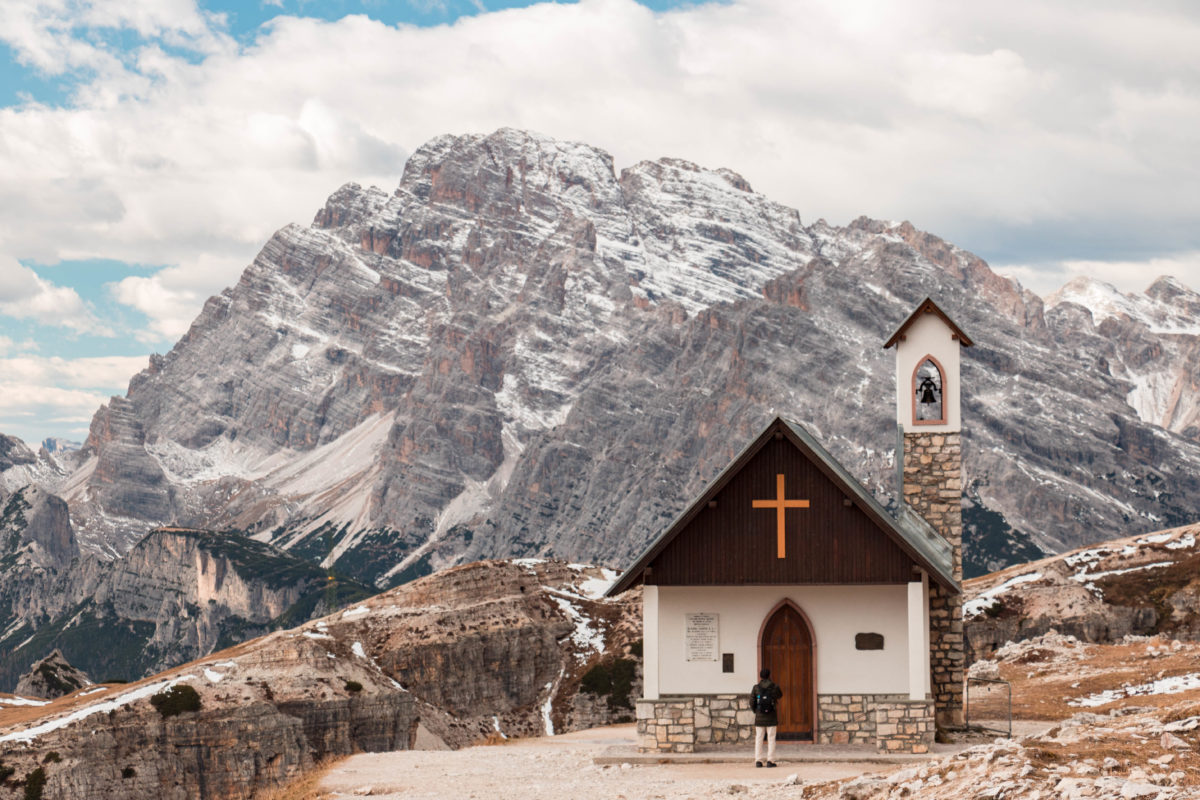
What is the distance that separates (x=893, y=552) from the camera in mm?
35125

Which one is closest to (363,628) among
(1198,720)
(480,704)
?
(480,704)

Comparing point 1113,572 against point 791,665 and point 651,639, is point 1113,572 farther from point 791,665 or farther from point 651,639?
point 651,639

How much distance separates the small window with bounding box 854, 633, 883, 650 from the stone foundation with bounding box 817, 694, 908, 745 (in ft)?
4.37

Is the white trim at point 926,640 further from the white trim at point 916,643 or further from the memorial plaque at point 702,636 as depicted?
the memorial plaque at point 702,636

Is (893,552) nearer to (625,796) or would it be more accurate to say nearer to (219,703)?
(625,796)

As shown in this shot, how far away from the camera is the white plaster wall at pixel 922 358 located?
39656 mm

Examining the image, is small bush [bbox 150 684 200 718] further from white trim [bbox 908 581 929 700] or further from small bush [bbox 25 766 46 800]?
white trim [bbox 908 581 929 700]

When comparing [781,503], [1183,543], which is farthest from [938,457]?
[1183,543]

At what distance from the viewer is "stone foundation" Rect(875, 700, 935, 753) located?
3503 cm

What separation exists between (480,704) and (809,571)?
67961 mm

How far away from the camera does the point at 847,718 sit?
35562 millimetres

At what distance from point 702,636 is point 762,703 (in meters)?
4.87

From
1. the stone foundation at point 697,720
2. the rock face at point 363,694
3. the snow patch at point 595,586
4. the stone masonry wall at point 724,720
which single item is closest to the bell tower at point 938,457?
the stone masonry wall at point 724,720

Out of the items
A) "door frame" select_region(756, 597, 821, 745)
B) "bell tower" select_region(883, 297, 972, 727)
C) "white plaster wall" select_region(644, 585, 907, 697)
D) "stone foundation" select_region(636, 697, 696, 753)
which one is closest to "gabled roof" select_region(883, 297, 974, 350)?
"bell tower" select_region(883, 297, 972, 727)
